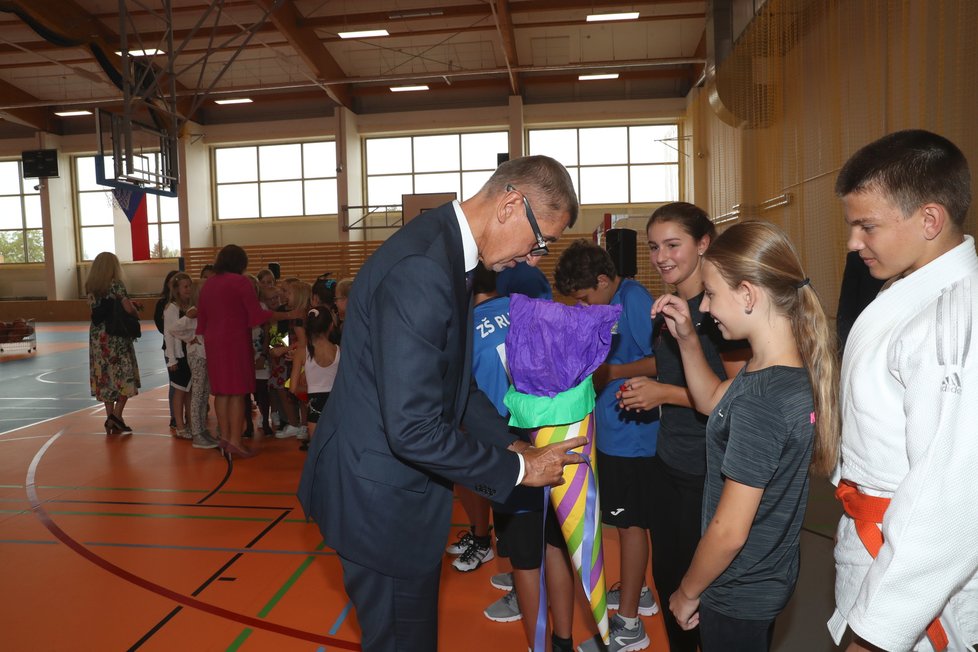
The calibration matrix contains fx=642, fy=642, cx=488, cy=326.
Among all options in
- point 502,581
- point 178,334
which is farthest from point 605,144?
point 502,581

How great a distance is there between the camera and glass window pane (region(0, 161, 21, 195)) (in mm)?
22378

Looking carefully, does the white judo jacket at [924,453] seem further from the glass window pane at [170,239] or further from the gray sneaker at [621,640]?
the glass window pane at [170,239]

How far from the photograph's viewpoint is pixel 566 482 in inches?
70.1

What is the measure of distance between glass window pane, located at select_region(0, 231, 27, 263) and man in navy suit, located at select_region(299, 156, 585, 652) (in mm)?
26808

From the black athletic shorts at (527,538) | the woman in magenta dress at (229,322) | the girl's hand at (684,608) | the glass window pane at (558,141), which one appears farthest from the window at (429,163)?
the girl's hand at (684,608)

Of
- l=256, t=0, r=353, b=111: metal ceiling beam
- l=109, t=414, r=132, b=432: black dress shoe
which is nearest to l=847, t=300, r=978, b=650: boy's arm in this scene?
l=109, t=414, r=132, b=432: black dress shoe

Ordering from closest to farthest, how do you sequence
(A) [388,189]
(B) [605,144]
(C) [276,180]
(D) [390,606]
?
(D) [390,606]
(B) [605,144]
(A) [388,189]
(C) [276,180]

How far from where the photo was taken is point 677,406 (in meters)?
2.25

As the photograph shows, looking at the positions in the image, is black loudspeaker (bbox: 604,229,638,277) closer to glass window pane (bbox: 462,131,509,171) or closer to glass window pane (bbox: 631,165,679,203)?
glass window pane (bbox: 631,165,679,203)

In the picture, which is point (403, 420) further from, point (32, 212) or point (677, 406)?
point (32, 212)

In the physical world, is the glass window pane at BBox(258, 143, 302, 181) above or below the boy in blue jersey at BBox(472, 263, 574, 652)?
above

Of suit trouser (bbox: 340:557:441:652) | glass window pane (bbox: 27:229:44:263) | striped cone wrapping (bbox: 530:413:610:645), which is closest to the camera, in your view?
suit trouser (bbox: 340:557:441:652)

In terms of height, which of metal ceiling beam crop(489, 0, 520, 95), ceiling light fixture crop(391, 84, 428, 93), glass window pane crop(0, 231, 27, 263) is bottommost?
glass window pane crop(0, 231, 27, 263)

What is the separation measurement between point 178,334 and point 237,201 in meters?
16.5
